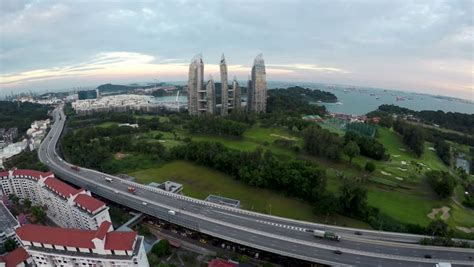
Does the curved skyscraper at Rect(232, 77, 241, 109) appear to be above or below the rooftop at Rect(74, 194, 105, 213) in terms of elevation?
above

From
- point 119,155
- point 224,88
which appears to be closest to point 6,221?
point 119,155

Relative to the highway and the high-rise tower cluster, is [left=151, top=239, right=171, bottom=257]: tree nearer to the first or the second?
the highway

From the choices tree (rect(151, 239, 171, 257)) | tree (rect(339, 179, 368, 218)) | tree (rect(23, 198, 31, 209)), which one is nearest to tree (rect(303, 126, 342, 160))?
tree (rect(339, 179, 368, 218))

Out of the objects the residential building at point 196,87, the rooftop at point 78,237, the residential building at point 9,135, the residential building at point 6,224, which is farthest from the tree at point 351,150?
the residential building at point 9,135

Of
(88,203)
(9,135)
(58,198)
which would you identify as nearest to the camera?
(88,203)

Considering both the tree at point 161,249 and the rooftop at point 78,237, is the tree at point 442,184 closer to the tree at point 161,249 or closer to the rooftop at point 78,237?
the tree at point 161,249

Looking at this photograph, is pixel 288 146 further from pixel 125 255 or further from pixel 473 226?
pixel 125 255

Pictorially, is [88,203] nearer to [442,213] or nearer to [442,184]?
[442,213]
